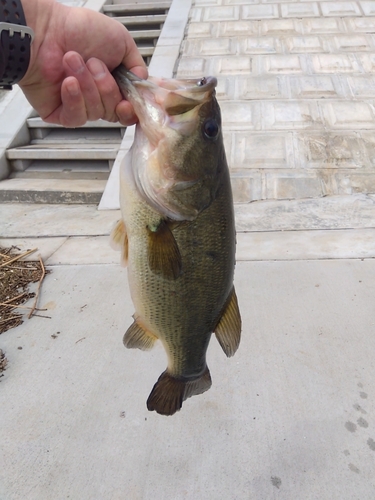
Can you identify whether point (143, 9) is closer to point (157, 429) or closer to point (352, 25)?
point (352, 25)

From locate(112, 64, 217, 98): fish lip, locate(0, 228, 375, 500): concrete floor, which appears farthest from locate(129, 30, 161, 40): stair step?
locate(112, 64, 217, 98): fish lip

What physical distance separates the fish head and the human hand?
16cm

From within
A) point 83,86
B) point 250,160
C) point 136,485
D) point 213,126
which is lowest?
point 136,485

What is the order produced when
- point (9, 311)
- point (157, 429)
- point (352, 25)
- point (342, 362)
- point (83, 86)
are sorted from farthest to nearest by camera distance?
point (352, 25) < point (9, 311) < point (342, 362) < point (157, 429) < point (83, 86)

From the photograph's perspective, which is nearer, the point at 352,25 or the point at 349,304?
the point at 349,304

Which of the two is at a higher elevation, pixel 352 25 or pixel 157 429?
pixel 352 25

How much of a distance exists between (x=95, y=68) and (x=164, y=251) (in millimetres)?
699

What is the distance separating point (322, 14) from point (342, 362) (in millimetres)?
6420

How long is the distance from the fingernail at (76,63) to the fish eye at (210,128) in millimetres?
496

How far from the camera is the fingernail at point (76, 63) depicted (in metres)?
1.58

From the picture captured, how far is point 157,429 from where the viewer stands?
7.80 feet

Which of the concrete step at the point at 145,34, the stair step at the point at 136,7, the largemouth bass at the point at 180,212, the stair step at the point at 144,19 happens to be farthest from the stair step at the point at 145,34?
the largemouth bass at the point at 180,212

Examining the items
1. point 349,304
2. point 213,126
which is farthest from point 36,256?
point 213,126

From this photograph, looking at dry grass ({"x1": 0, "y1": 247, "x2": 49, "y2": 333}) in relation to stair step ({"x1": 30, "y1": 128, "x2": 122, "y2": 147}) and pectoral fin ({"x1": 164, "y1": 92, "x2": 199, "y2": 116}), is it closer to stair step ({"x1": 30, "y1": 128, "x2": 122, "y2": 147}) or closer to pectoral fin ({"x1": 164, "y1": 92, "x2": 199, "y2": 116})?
pectoral fin ({"x1": 164, "y1": 92, "x2": 199, "y2": 116})
